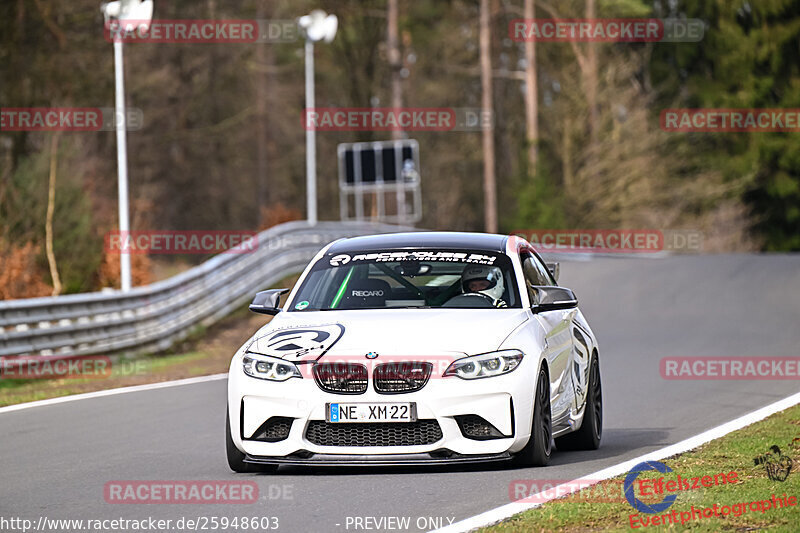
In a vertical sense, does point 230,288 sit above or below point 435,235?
below

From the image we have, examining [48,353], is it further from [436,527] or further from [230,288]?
[436,527]

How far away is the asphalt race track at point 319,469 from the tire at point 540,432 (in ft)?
0.27

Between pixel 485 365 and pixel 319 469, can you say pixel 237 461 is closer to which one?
pixel 319 469

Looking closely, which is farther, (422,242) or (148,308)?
(148,308)

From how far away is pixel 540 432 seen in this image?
9031 millimetres

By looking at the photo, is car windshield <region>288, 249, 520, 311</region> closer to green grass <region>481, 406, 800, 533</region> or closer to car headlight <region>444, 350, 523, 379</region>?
car headlight <region>444, 350, 523, 379</region>

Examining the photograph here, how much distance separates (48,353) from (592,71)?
4276 centimetres

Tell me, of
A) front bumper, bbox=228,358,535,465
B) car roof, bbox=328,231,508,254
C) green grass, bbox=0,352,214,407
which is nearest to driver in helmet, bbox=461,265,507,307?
car roof, bbox=328,231,508,254

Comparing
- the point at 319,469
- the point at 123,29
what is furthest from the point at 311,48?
the point at 319,469

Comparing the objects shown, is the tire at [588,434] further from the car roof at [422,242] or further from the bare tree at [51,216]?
the bare tree at [51,216]

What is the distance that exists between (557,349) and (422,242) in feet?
4.12

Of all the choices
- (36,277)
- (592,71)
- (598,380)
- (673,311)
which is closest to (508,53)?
(592,71)

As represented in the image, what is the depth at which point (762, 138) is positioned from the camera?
65.1 m

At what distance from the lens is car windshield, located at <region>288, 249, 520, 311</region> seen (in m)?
9.87
